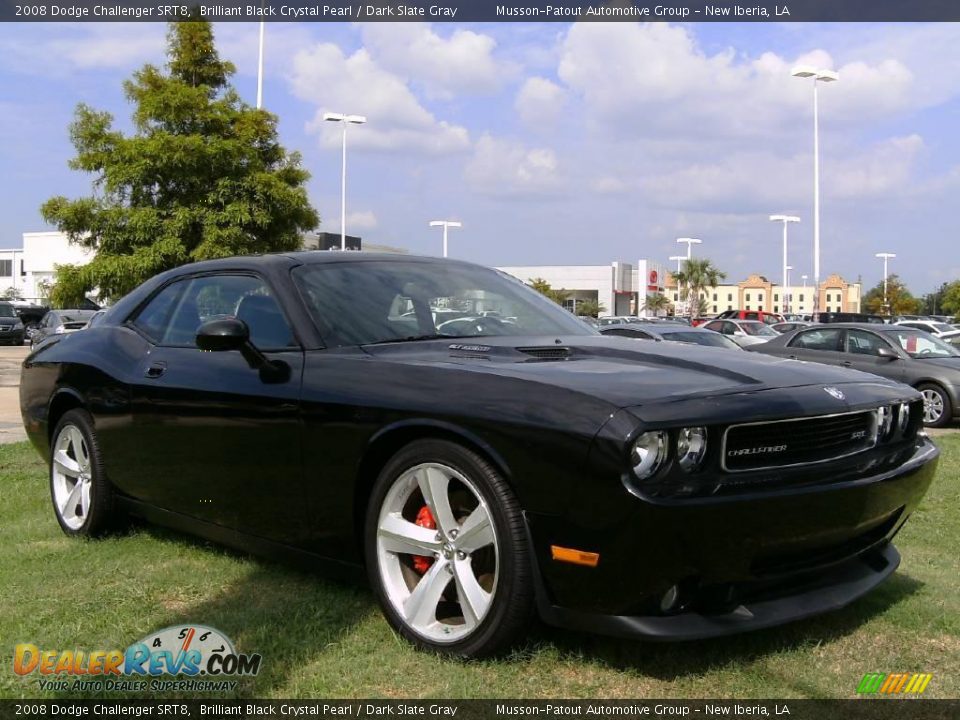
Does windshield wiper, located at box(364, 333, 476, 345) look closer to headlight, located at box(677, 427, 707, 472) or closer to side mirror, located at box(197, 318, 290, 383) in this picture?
side mirror, located at box(197, 318, 290, 383)

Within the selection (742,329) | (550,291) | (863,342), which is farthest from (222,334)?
(550,291)

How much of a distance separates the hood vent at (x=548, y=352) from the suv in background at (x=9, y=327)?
32940mm

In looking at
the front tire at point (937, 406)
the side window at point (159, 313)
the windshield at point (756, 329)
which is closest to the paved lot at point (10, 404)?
the side window at point (159, 313)

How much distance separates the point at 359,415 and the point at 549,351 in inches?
31.0

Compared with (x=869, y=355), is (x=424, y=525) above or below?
below

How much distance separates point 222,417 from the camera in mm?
3893

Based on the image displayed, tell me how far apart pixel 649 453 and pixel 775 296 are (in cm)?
14866

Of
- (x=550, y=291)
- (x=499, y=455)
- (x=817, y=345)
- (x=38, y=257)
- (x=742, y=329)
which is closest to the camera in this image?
(x=499, y=455)

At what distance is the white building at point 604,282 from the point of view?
83.3 meters

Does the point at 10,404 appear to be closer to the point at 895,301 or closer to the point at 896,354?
the point at 896,354

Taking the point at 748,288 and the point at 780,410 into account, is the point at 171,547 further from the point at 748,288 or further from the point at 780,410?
the point at 748,288

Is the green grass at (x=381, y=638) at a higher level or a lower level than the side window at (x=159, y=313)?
lower

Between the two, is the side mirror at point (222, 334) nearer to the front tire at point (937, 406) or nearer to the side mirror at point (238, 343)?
the side mirror at point (238, 343)

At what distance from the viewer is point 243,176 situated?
67.6 ft
